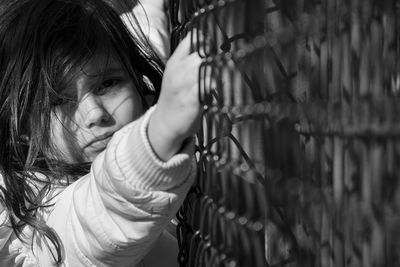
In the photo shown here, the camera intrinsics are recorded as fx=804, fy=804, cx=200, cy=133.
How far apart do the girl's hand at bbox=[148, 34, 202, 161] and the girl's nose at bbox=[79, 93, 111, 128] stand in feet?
1.70

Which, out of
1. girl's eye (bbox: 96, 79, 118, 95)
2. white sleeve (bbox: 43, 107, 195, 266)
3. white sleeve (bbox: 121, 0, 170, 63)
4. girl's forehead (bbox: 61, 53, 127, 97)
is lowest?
white sleeve (bbox: 43, 107, 195, 266)

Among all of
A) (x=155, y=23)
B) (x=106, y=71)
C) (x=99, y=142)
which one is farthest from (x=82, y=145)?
(x=155, y=23)

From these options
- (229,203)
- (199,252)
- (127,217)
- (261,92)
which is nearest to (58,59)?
(127,217)

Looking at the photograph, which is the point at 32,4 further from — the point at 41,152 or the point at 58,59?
the point at 41,152

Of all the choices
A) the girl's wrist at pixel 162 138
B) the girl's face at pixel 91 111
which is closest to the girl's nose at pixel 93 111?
the girl's face at pixel 91 111

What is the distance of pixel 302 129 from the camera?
→ 61cm

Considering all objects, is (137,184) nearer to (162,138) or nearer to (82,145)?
(162,138)

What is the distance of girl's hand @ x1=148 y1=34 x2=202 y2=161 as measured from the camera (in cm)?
85

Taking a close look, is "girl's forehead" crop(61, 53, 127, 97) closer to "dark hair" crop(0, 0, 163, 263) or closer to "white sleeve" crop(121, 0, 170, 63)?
"dark hair" crop(0, 0, 163, 263)

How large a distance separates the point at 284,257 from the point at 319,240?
75 millimetres

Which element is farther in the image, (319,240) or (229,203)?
(229,203)

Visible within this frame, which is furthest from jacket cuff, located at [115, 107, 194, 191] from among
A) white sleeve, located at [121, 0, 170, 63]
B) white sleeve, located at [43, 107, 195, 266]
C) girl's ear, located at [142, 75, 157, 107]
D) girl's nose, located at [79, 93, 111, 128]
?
white sleeve, located at [121, 0, 170, 63]

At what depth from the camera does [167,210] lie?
40.8 inches

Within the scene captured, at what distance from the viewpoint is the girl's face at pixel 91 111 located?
1445mm
